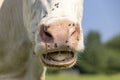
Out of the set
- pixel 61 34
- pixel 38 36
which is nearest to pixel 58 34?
pixel 61 34

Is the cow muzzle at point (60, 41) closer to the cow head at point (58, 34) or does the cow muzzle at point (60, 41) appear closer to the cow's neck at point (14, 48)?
the cow head at point (58, 34)

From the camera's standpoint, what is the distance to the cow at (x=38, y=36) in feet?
11.7

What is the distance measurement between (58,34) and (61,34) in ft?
0.07

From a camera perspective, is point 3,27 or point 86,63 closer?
point 3,27

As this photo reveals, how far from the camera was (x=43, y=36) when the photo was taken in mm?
3623

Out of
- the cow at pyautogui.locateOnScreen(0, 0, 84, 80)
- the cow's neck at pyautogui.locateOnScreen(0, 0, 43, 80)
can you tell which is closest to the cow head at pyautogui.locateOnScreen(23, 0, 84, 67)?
the cow at pyautogui.locateOnScreen(0, 0, 84, 80)

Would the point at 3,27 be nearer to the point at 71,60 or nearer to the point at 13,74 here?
the point at 13,74

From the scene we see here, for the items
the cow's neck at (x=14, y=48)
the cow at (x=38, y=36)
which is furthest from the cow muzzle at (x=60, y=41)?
the cow's neck at (x=14, y=48)

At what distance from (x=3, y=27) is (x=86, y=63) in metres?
55.9

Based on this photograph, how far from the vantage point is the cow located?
3553 mm

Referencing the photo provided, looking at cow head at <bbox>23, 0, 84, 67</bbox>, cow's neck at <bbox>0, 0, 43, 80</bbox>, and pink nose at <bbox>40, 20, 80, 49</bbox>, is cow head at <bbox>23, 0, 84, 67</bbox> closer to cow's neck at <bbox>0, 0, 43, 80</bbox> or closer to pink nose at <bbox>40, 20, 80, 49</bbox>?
pink nose at <bbox>40, 20, 80, 49</bbox>

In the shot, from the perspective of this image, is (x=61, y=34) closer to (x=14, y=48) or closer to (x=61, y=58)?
(x=61, y=58)

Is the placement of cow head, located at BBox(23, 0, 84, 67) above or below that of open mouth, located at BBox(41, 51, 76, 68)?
above

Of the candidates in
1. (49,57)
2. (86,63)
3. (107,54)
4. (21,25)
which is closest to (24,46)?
(21,25)
